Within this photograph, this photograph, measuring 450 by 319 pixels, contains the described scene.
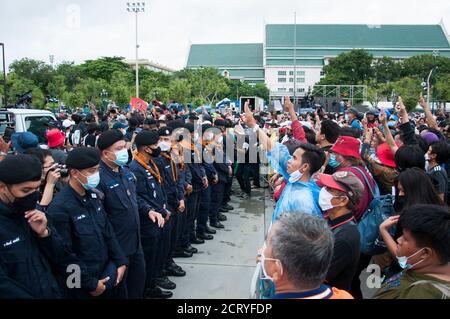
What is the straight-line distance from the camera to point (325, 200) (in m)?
2.87

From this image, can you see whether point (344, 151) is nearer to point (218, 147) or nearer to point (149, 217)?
point (149, 217)

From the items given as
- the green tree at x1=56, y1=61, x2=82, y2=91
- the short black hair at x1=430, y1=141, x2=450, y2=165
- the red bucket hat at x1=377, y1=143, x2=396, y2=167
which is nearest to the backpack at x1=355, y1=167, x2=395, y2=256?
the red bucket hat at x1=377, y1=143, x2=396, y2=167

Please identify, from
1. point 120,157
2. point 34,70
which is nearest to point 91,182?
point 120,157

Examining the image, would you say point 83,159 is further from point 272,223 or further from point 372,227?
point 372,227

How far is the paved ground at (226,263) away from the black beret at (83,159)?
2.22 m

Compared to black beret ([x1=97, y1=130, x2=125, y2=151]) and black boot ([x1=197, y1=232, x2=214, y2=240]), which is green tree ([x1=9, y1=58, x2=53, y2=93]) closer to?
black boot ([x1=197, y1=232, x2=214, y2=240])

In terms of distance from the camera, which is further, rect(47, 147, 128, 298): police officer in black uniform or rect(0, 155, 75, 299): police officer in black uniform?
rect(47, 147, 128, 298): police officer in black uniform

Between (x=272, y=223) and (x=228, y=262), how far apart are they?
3.50 meters

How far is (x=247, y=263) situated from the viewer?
216 inches

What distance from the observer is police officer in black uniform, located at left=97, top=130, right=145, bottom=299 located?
3510 millimetres

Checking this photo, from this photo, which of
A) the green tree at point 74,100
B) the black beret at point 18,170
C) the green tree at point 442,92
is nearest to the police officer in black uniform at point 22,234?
the black beret at point 18,170

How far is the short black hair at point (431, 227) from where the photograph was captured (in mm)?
2098

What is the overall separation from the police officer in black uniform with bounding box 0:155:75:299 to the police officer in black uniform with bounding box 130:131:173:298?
168cm
